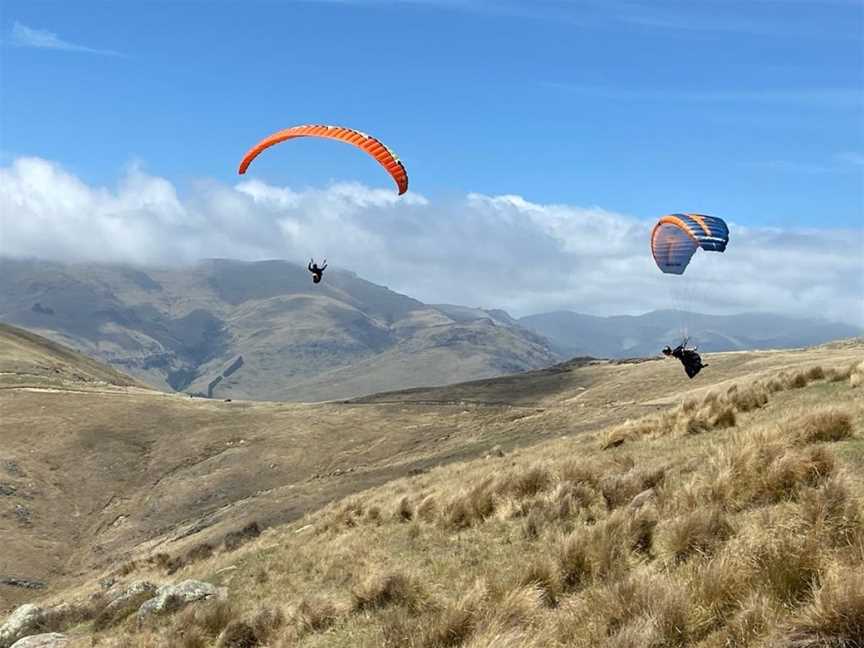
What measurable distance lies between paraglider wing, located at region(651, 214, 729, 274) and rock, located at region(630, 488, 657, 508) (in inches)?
772

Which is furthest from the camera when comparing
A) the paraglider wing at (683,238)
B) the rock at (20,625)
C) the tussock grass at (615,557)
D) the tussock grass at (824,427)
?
the paraglider wing at (683,238)

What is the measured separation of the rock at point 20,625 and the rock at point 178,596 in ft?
14.1

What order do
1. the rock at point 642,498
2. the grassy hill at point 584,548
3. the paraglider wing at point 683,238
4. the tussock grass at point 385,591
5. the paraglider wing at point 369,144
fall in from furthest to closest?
the paraglider wing at point 369,144 → the paraglider wing at point 683,238 → the rock at point 642,498 → the tussock grass at point 385,591 → the grassy hill at point 584,548

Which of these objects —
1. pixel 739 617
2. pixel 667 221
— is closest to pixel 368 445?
pixel 667 221

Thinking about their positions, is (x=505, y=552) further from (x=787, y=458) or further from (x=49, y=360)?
(x=49, y=360)

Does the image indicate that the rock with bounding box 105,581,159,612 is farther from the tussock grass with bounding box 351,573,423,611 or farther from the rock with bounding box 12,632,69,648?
the tussock grass with bounding box 351,573,423,611

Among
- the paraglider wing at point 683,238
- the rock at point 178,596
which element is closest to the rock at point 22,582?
the rock at point 178,596

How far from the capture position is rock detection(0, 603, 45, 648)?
58.9 feet

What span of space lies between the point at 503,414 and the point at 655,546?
49947mm

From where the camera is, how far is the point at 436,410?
222 feet

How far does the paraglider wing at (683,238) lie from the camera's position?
99.2 ft

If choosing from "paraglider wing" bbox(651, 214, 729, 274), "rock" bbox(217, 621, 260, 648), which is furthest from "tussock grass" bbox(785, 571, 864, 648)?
"paraglider wing" bbox(651, 214, 729, 274)

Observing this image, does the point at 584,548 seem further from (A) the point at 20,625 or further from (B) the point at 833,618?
(A) the point at 20,625

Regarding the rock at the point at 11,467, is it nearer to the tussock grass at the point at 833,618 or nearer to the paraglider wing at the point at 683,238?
the paraglider wing at the point at 683,238
